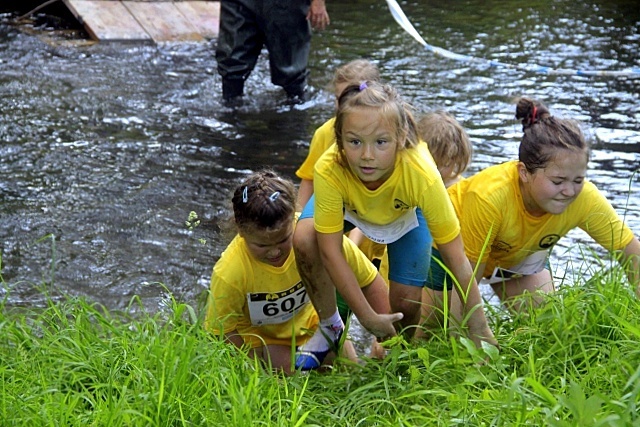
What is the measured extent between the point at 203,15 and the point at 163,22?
58 cm

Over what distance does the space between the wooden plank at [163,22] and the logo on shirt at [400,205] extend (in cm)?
609

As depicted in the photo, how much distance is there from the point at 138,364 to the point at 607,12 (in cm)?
905

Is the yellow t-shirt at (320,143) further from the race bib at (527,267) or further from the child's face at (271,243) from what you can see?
the race bib at (527,267)

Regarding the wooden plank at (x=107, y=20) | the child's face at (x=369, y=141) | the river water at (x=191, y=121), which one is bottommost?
the wooden plank at (x=107, y=20)

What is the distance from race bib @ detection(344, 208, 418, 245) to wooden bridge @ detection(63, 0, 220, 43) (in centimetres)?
599

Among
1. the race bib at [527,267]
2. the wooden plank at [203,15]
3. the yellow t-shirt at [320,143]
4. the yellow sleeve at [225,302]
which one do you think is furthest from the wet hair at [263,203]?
the wooden plank at [203,15]

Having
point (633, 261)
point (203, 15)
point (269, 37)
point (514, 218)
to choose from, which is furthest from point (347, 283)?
point (203, 15)

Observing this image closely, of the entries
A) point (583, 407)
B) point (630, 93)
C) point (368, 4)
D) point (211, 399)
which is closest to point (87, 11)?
point (368, 4)

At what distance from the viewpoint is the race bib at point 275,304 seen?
3.89 m

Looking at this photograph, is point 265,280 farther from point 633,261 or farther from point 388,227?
point 633,261

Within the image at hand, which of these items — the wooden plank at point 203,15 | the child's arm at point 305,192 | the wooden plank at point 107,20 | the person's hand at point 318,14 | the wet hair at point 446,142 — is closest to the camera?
the wet hair at point 446,142

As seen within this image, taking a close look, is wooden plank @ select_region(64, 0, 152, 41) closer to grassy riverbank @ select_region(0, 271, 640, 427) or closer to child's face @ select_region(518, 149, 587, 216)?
grassy riverbank @ select_region(0, 271, 640, 427)

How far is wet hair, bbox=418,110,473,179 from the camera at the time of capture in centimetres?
439

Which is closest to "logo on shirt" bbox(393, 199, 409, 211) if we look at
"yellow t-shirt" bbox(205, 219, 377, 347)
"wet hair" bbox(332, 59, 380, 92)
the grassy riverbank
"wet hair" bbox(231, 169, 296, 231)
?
"yellow t-shirt" bbox(205, 219, 377, 347)
